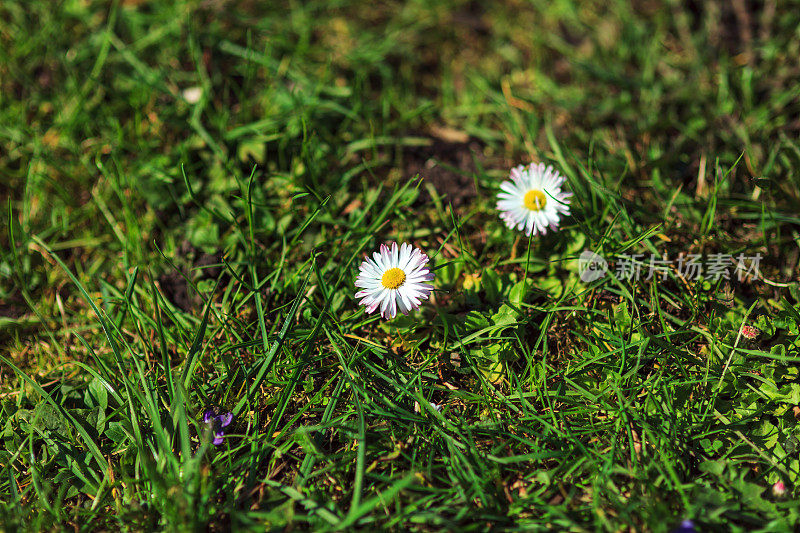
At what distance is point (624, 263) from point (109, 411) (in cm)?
196

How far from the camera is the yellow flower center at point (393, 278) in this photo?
1.96 metres

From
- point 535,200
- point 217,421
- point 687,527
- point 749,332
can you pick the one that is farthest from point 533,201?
point 217,421

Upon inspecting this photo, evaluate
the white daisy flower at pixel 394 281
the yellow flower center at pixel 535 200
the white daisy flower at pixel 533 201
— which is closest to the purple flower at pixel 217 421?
the white daisy flower at pixel 394 281

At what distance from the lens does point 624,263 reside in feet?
6.96

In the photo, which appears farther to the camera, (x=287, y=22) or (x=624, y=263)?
(x=287, y=22)

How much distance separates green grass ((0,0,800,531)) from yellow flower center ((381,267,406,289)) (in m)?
0.16

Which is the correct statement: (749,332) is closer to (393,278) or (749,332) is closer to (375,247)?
(393,278)

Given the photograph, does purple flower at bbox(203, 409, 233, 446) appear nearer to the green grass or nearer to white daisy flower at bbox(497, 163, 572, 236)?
the green grass

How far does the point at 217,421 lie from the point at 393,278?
2.48 ft

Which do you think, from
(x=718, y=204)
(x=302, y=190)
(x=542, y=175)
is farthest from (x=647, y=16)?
(x=302, y=190)

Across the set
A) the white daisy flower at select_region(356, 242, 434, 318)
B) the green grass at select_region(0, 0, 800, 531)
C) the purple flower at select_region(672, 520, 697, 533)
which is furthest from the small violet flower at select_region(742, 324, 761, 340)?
the white daisy flower at select_region(356, 242, 434, 318)

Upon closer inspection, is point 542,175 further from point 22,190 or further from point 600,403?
point 22,190

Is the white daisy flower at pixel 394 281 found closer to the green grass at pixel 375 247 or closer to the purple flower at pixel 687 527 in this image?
the green grass at pixel 375 247

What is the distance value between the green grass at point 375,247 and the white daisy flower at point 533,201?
0.34 feet
